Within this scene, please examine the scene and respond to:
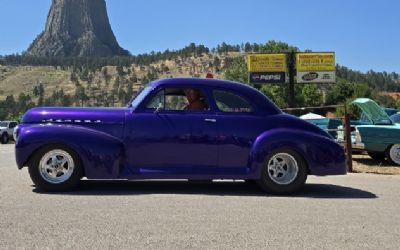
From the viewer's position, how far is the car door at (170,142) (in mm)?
7934

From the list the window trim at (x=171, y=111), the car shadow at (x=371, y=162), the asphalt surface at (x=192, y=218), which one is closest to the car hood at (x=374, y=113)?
the car shadow at (x=371, y=162)

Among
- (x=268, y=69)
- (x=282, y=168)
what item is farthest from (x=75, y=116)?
(x=268, y=69)

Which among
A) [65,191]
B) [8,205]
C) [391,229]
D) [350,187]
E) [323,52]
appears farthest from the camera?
[323,52]

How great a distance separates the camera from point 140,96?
8.47 meters

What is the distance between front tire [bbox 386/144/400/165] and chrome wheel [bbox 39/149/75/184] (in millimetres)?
9027

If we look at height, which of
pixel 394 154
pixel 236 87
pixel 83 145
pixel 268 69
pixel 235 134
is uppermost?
pixel 268 69

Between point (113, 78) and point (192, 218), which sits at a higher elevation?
point (113, 78)

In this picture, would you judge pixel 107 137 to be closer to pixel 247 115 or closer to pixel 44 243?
pixel 247 115

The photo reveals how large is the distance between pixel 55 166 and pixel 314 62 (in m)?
33.8

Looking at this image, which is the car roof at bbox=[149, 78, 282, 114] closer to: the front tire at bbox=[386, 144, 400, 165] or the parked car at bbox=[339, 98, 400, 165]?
the parked car at bbox=[339, 98, 400, 165]

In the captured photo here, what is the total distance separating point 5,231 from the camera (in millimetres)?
5480

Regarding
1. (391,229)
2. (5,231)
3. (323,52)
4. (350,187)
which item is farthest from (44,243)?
(323,52)

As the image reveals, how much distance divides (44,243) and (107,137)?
118 inches

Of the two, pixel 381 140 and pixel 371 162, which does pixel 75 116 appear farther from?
pixel 371 162
